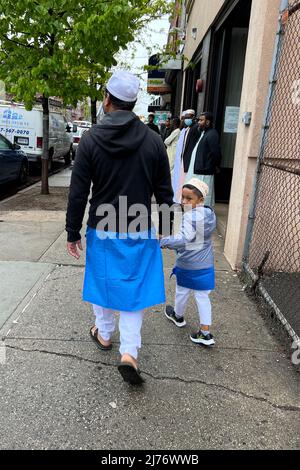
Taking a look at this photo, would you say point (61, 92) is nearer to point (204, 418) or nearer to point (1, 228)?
point (1, 228)

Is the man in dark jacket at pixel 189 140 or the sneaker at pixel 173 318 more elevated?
the man in dark jacket at pixel 189 140

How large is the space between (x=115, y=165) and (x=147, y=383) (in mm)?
1482

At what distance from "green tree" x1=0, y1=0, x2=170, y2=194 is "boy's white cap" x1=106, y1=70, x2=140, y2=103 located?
5013 millimetres

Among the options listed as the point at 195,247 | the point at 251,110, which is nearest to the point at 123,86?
the point at 195,247

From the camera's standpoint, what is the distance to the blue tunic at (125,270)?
9.05 ft

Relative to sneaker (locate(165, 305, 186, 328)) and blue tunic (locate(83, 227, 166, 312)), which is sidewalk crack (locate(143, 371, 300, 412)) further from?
sneaker (locate(165, 305, 186, 328))

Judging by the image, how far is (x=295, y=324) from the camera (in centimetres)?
359

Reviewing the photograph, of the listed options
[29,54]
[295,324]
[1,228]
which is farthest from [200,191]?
[29,54]

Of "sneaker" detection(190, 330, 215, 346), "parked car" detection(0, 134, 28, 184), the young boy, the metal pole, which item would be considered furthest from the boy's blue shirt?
"parked car" detection(0, 134, 28, 184)

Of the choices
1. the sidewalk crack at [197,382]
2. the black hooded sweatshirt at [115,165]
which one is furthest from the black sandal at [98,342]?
the black hooded sweatshirt at [115,165]

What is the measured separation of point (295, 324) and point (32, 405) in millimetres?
2205

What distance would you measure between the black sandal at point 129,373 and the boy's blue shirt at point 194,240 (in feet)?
2.80

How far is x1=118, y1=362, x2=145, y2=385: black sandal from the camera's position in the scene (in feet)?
8.75

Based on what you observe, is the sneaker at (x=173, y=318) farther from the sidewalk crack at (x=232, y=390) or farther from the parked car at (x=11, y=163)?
the parked car at (x=11, y=163)
